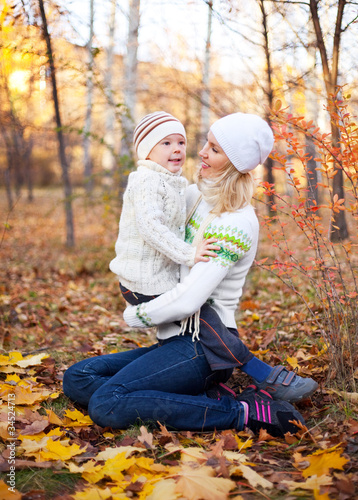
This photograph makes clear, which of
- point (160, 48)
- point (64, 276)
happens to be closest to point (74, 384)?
point (64, 276)

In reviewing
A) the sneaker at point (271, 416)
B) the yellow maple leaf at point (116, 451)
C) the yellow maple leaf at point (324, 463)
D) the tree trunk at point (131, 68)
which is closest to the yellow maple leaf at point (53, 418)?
the yellow maple leaf at point (116, 451)

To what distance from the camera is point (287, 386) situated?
242 centimetres

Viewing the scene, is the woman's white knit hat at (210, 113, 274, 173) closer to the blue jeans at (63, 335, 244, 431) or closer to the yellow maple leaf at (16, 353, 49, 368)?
the blue jeans at (63, 335, 244, 431)

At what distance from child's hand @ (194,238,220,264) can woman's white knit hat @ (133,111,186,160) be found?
2.24ft

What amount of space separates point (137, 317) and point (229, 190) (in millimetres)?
844

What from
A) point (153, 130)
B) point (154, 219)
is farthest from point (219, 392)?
point (153, 130)

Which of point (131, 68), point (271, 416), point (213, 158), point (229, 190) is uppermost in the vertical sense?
point (131, 68)

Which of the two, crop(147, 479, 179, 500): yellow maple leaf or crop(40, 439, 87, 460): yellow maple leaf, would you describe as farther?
crop(40, 439, 87, 460): yellow maple leaf

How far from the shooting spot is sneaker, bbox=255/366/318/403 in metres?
2.41

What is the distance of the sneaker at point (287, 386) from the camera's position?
2.41 m

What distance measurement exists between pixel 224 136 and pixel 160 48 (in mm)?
6749

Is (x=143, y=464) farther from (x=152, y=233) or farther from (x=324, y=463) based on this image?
(x=152, y=233)

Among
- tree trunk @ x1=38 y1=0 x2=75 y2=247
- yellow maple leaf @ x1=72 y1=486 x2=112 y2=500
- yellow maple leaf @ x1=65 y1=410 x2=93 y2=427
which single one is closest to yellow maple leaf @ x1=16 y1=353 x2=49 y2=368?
yellow maple leaf @ x1=65 y1=410 x2=93 y2=427

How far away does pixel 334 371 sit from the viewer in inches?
102
